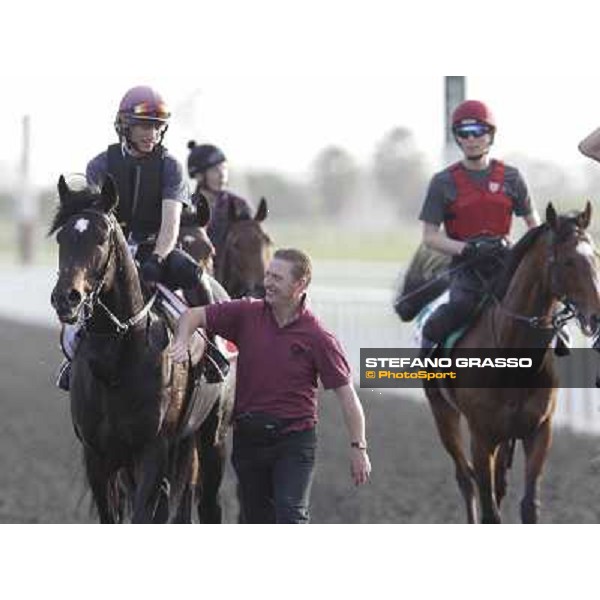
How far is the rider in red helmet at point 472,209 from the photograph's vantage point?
29.7 feet

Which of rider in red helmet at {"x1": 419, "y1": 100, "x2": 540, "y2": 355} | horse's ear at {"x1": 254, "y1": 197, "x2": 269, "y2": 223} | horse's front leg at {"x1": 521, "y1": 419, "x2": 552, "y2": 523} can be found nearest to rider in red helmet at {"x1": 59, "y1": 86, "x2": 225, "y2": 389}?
rider in red helmet at {"x1": 419, "y1": 100, "x2": 540, "y2": 355}

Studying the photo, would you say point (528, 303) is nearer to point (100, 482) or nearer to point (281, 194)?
point (100, 482)

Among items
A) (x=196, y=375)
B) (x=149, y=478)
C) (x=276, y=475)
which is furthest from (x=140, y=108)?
(x=276, y=475)

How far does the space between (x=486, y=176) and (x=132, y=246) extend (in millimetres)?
2336

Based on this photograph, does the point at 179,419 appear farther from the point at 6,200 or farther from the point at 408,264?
the point at 6,200

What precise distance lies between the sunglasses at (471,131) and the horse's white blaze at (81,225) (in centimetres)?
303

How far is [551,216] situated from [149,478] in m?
2.65

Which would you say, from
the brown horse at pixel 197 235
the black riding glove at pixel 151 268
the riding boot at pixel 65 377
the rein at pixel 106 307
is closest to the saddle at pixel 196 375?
the black riding glove at pixel 151 268

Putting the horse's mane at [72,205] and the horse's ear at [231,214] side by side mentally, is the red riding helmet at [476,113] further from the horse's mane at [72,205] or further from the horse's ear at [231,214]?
the horse's mane at [72,205]

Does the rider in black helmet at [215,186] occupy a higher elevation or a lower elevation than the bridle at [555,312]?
higher

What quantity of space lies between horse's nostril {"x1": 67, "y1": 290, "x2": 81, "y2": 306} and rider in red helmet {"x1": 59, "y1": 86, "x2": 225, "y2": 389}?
1.18 metres

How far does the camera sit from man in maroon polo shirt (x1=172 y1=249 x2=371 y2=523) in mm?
6367
